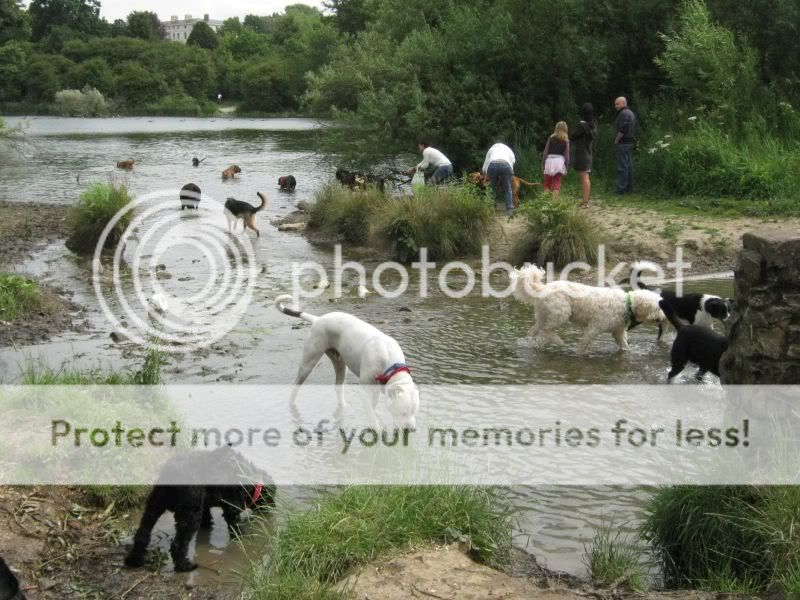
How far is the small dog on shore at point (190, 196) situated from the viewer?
71.4 feet

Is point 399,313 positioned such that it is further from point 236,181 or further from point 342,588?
point 236,181

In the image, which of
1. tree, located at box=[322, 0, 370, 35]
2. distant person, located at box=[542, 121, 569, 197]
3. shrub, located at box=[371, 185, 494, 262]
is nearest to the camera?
shrub, located at box=[371, 185, 494, 262]

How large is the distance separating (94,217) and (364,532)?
12.6 metres

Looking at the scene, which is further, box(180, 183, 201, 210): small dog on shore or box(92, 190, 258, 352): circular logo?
box(180, 183, 201, 210): small dog on shore

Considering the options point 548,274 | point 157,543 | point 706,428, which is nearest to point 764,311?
point 706,428

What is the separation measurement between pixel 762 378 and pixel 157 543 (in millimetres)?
4066

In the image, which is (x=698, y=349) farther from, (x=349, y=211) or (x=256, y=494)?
(x=349, y=211)

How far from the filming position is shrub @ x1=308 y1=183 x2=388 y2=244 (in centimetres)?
1731

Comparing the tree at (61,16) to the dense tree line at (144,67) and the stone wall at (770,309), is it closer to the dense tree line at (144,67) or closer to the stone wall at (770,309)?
the dense tree line at (144,67)

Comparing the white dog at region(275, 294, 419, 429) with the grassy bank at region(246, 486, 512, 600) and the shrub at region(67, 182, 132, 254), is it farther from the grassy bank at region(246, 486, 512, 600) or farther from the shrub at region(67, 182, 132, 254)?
the shrub at region(67, 182, 132, 254)

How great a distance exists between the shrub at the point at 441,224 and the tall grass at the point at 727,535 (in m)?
10.0

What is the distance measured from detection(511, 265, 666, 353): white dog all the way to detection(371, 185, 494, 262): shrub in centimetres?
501

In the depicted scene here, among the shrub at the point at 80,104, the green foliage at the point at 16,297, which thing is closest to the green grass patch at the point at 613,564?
the green foliage at the point at 16,297

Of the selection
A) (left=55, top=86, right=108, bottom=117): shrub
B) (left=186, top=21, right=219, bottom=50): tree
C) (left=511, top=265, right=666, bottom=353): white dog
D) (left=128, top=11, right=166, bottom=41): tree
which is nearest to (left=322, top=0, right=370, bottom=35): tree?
(left=55, top=86, right=108, bottom=117): shrub
